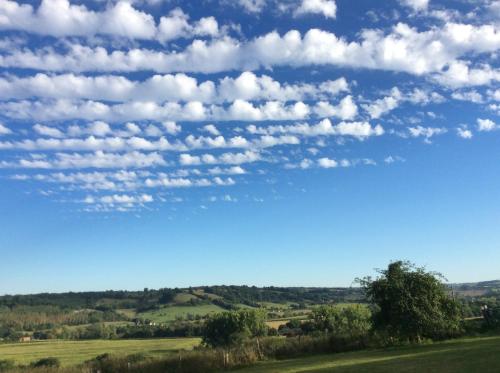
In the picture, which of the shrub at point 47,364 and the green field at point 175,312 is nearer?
the shrub at point 47,364

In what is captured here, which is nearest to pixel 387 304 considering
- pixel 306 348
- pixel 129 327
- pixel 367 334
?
pixel 367 334

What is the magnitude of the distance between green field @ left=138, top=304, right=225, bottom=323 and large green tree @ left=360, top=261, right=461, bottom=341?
376ft

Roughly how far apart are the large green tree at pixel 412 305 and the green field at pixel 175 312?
115m

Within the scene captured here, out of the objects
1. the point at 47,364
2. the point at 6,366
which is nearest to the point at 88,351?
the point at 6,366

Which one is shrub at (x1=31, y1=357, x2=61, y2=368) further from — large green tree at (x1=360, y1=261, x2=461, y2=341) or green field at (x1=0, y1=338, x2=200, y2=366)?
large green tree at (x1=360, y1=261, x2=461, y2=341)

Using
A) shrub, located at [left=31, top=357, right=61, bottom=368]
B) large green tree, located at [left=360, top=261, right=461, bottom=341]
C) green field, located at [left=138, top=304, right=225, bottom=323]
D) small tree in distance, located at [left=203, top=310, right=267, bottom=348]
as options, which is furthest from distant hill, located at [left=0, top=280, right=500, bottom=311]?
large green tree, located at [left=360, top=261, right=461, bottom=341]

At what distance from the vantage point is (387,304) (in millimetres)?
30359

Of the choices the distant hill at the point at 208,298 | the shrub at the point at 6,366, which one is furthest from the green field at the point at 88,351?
the distant hill at the point at 208,298

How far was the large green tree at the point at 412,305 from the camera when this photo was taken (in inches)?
1148

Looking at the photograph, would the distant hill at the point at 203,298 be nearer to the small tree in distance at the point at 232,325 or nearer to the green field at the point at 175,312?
the green field at the point at 175,312

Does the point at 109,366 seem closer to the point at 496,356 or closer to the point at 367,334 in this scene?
the point at 367,334

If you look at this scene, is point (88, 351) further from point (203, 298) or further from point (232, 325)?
point (203, 298)

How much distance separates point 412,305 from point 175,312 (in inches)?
5069

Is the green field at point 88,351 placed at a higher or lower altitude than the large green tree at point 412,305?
lower
